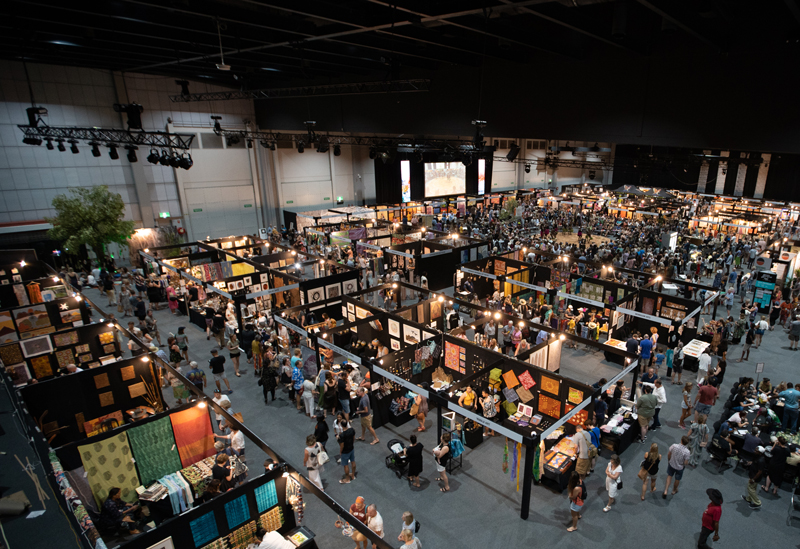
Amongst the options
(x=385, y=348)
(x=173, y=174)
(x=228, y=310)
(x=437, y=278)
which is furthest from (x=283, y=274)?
(x=173, y=174)

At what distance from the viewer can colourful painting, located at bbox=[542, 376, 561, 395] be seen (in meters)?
7.55

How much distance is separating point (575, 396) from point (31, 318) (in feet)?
41.4

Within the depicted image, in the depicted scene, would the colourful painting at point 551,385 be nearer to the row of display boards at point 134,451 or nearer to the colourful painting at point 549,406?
the colourful painting at point 549,406

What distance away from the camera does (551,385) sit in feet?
Answer: 25.1

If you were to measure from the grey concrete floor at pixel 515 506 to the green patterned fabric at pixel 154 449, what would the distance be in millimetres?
1414

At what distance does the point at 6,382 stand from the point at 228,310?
5779 mm

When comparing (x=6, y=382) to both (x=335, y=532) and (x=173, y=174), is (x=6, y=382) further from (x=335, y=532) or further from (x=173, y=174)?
(x=173, y=174)

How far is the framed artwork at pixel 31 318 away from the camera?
10.3m

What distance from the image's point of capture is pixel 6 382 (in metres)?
7.59

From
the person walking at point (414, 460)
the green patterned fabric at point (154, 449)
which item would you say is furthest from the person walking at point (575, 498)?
the green patterned fabric at point (154, 449)

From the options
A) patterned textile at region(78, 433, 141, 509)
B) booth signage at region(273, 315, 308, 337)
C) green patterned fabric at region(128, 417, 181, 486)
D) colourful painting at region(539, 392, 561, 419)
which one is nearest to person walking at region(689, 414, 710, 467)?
colourful painting at region(539, 392, 561, 419)

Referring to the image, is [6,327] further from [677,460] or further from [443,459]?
[677,460]

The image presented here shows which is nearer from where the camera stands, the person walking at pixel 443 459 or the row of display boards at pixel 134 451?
the row of display boards at pixel 134 451

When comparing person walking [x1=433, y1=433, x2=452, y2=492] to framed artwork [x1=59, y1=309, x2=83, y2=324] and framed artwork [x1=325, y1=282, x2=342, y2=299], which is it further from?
framed artwork [x1=59, y1=309, x2=83, y2=324]
